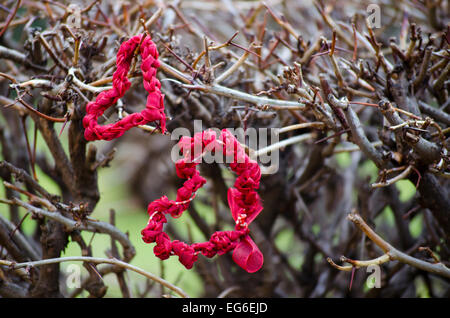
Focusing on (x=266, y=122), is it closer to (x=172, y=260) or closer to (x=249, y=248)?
A: (x=249, y=248)

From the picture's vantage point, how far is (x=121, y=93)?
0.53 metres

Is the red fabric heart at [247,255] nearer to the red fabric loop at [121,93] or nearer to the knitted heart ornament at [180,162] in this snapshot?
the knitted heart ornament at [180,162]

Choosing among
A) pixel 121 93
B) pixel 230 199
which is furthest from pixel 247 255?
pixel 121 93

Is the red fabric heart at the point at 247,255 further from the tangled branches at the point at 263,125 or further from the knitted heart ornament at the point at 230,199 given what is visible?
the tangled branches at the point at 263,125

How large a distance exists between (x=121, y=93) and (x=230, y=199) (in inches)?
7.3

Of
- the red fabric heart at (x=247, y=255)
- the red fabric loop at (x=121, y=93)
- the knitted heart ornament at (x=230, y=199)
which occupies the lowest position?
the red fabric heart at (x=247, y=255)

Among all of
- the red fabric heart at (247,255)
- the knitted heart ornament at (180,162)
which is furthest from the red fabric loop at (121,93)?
the red fabric heart at (247,255)

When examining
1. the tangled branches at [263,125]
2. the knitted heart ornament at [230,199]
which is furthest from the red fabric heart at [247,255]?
the tangled branches at [263,125]

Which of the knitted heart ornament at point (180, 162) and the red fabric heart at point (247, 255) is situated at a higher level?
the knitted heart ornament at point (180, 162)

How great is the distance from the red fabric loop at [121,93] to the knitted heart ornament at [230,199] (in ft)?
0.17

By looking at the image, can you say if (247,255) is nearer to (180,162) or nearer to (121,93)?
(180,162)

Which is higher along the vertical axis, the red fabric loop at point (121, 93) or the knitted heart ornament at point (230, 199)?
the red fabric loop at point (121, 93)

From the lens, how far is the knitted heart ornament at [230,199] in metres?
0.54
